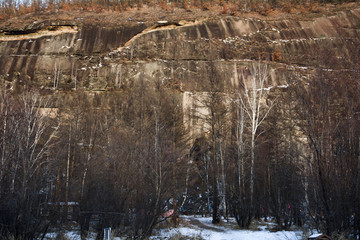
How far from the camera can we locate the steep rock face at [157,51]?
3306 cm

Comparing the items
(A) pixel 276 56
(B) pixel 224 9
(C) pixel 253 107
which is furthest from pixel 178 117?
(B) pixel 224 9

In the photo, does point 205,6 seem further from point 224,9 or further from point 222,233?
point 222,233

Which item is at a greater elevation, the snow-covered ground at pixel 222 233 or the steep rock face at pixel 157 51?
the steep rock face at pixel 157 51

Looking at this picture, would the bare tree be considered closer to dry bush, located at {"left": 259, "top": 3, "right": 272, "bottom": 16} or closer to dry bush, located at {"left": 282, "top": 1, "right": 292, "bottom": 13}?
dry bush, located at {"left": 259, "top": 3, "right": 272, "bottom": 16}

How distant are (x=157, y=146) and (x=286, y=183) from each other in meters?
11.2

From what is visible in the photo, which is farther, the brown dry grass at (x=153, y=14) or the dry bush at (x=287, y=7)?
the dry bush at (x=287, y=7)

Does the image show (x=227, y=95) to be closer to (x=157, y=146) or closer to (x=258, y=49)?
(x=258, y=49)

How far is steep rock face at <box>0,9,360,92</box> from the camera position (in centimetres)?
3306

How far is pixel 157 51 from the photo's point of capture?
35.5m

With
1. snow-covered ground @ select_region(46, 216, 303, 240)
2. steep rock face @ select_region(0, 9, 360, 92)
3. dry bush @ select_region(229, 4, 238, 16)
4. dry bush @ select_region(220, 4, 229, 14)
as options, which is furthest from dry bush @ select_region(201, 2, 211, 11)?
snow-covered ground @ select_region(46, 216, 303, 240)

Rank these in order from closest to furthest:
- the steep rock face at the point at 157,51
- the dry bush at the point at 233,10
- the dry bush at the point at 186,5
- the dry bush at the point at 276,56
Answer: the steep rock face at the point at 157,51 < the dry bush at the point at 276,56 < the dry bush at the point at 233,10 < the dry bush at the point at 186,5

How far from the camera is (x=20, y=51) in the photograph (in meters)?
36.5

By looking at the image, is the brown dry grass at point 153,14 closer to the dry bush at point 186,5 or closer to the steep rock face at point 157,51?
the dry bush at point 186,5

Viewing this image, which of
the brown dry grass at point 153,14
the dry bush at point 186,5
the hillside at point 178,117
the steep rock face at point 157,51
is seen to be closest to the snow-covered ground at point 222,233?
the hillside at point 178,117
